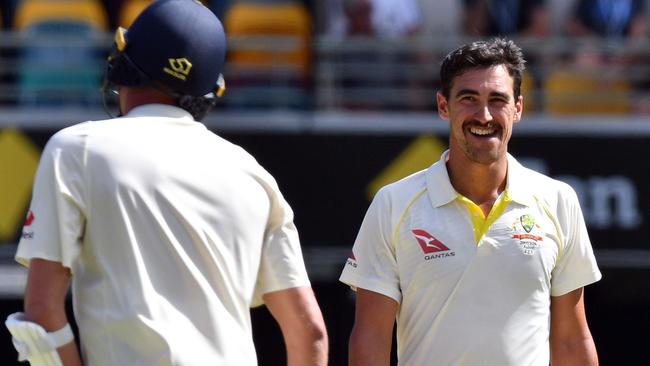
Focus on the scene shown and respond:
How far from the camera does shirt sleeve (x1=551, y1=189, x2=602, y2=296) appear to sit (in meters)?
4.23

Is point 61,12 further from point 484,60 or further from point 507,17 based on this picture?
point 484,60

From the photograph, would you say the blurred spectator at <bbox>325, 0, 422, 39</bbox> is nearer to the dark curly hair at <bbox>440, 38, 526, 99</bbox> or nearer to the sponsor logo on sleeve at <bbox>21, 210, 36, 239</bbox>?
the dark curly hair at <bbox>440, 38, 526, 99</bbox>

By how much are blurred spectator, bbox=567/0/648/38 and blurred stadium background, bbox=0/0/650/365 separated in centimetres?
4

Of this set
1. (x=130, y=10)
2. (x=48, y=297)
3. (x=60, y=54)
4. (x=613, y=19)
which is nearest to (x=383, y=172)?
(x=613, y=19)

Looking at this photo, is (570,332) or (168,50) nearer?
(168,50)

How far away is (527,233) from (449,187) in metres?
0.29

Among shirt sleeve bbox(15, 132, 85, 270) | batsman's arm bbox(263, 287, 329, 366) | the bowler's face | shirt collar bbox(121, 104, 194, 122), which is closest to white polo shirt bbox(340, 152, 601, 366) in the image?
the bowler's face

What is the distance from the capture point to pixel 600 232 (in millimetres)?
9266

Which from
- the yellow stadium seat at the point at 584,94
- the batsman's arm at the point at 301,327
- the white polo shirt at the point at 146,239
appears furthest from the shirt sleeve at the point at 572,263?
the yellow stadium seat at the point at 584,94

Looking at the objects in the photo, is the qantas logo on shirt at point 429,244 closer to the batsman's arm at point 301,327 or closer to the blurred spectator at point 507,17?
the batsman's arm at point 301,327

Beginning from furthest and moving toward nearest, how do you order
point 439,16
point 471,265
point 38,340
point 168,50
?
point 439,16, point 471,265, point 168,50, point 38,340

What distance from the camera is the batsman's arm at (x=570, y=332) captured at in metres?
4.25

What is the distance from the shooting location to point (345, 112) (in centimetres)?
938

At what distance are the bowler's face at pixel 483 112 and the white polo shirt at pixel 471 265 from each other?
15 centimetres
